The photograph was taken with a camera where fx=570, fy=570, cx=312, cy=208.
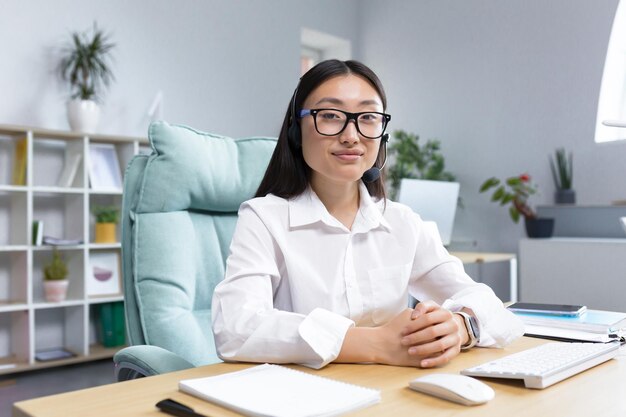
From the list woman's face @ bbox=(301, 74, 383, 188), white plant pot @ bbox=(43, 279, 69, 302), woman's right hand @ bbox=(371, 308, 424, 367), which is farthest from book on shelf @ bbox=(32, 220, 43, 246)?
woman's right hand @ bbox=(371, 308, 424, 367)

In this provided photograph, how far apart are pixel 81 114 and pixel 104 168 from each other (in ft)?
1.23

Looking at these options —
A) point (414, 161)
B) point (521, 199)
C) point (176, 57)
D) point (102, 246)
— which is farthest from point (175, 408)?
point (414, 161)

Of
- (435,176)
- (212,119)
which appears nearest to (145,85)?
(212,119)

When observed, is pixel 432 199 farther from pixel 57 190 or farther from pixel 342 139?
pixel 57 190

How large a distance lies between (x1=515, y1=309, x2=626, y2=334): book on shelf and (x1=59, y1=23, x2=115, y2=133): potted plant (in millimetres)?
2991

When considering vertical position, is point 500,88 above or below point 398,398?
above

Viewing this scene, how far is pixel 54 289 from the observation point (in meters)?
3.37

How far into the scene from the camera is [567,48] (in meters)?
4.09

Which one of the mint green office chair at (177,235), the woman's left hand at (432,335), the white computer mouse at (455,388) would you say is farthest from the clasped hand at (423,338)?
the mint green office chair at (177,235)

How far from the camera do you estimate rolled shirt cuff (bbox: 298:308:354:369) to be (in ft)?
3.00

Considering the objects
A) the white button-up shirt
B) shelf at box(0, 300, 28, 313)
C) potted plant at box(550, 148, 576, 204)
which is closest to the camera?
the white button-up shirt

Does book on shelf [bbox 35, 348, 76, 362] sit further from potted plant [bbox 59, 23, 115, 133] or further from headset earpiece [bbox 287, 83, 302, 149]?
headset earpiece [bbox 287, 83, 302, 149]

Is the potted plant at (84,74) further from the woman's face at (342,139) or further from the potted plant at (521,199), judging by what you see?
the potted plant at (521,199)

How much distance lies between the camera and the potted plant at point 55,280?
11.1ft
